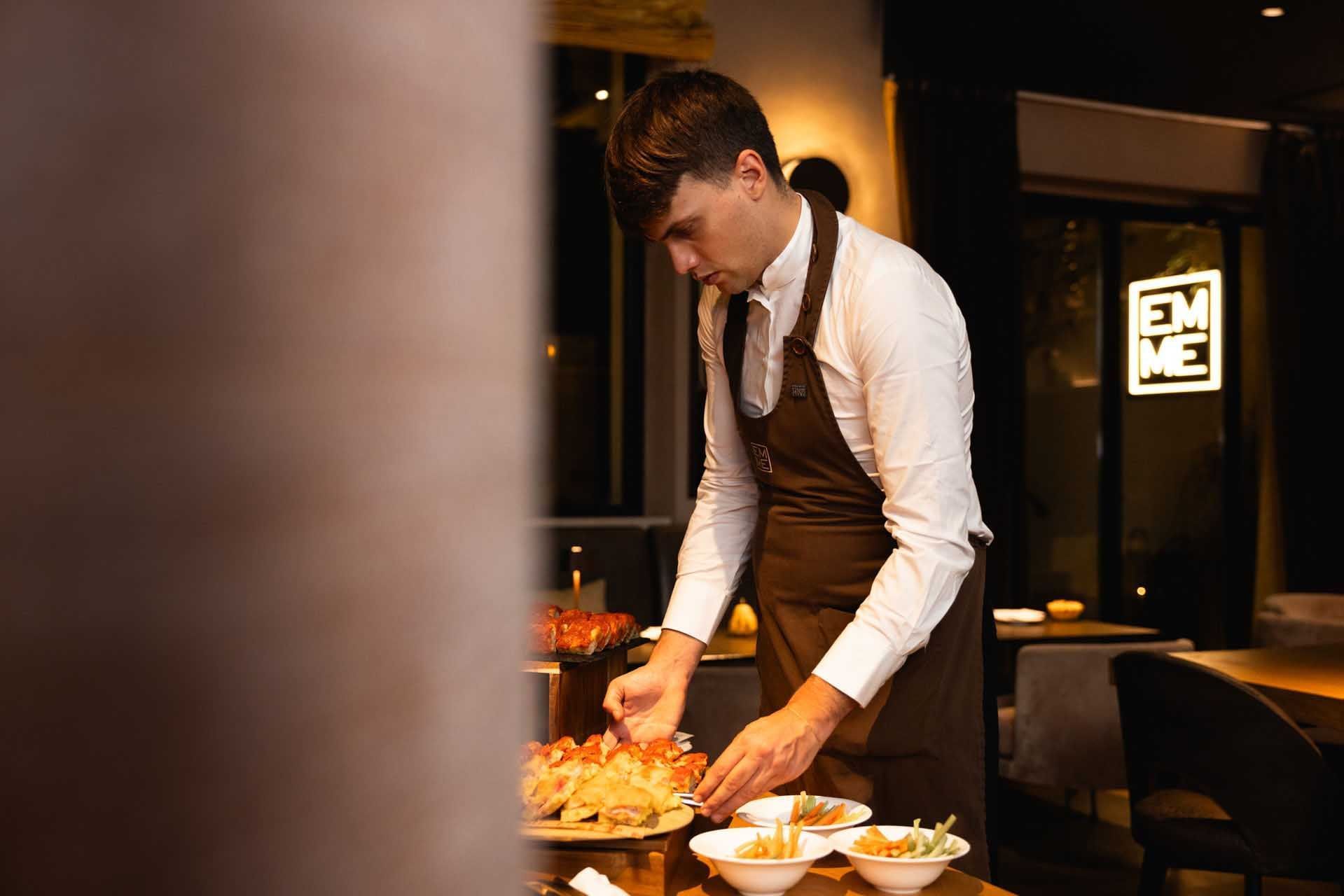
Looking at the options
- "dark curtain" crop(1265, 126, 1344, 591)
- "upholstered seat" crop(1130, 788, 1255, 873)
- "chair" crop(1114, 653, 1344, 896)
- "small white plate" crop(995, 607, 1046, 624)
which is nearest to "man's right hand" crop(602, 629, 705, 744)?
"chair" crop(1114, 653, 1344, 896)

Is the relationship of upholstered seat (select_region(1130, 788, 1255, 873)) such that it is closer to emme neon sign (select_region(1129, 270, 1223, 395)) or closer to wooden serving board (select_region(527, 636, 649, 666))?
wooden serving board (select_region(527, 636, 649, 666))

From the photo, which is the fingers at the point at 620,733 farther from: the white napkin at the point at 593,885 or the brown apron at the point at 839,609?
the white napkin at the point at 593,885

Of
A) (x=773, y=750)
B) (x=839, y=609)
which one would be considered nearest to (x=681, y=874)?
(x=773, y=750)

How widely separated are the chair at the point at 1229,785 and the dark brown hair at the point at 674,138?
1806 mm

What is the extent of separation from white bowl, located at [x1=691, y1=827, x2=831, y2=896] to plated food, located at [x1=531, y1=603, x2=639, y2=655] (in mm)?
681

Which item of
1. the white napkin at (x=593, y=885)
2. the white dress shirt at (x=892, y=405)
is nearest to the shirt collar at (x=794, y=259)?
the white dress shirt at (x=892, y=405)

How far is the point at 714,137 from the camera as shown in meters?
1.75

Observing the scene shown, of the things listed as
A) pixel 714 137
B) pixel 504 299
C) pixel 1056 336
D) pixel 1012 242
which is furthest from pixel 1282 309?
pixel 504 299

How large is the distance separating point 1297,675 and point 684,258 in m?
2.02

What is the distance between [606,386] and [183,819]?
6.51 m

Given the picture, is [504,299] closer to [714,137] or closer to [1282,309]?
[714,137]

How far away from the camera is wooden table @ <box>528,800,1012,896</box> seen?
1233 millimetres

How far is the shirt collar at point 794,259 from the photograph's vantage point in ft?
6.15

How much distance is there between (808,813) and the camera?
1447 mm
